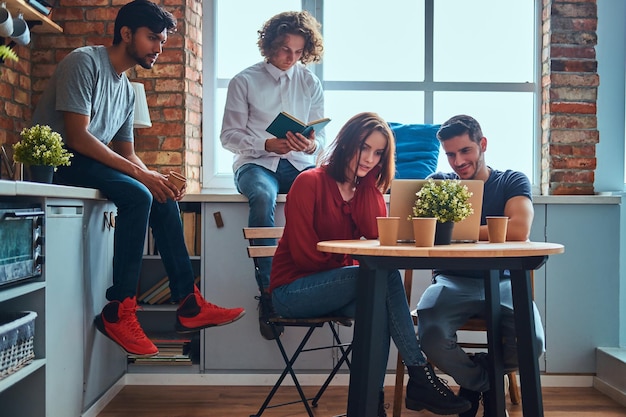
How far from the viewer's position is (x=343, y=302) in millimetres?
2562

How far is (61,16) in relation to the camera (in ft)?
12.6

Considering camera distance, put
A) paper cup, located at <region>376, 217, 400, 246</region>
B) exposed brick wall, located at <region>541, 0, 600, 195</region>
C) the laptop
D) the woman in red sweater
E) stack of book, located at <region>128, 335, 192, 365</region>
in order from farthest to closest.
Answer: exposed brick wall, located at <region>541, 0, 600, 195</region> < stack of book, located at <region>128, 335, 192, 365</region> < the woman in red sweater < the laptop < paper cup, located at <region>376, 217, 400, 246</region>

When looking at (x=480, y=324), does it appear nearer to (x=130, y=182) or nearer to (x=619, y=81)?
(x=130, y=182)

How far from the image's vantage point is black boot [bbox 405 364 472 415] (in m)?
2.35

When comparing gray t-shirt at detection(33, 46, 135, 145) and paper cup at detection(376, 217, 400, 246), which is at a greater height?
gray t-shirt at detection(33, 46, 135, 145)

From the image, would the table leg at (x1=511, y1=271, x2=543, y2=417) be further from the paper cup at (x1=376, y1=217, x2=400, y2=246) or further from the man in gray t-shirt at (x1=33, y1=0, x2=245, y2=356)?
the man in gray t-shirt at (x1=33, y1=0, x2=245, y2=356)

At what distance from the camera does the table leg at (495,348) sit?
2549 millimetres

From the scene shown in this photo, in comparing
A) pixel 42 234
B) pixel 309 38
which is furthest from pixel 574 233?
pixel 42 234

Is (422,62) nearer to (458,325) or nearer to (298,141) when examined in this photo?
(298,141)

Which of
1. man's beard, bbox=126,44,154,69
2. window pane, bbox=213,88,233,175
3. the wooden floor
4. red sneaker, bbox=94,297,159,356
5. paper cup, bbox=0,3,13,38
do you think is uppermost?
paper cup, bbox=0,3,13,38

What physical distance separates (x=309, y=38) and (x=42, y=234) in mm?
1799

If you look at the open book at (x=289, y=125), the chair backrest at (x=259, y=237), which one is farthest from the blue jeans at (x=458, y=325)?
the open book at (x=289, y=125)

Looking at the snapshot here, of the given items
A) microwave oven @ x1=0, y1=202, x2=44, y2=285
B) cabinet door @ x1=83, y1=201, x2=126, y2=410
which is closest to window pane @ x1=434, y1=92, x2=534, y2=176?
cabinet door @ x1=83, y1=201, x2=126, y2=410

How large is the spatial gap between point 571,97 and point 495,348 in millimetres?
1991
